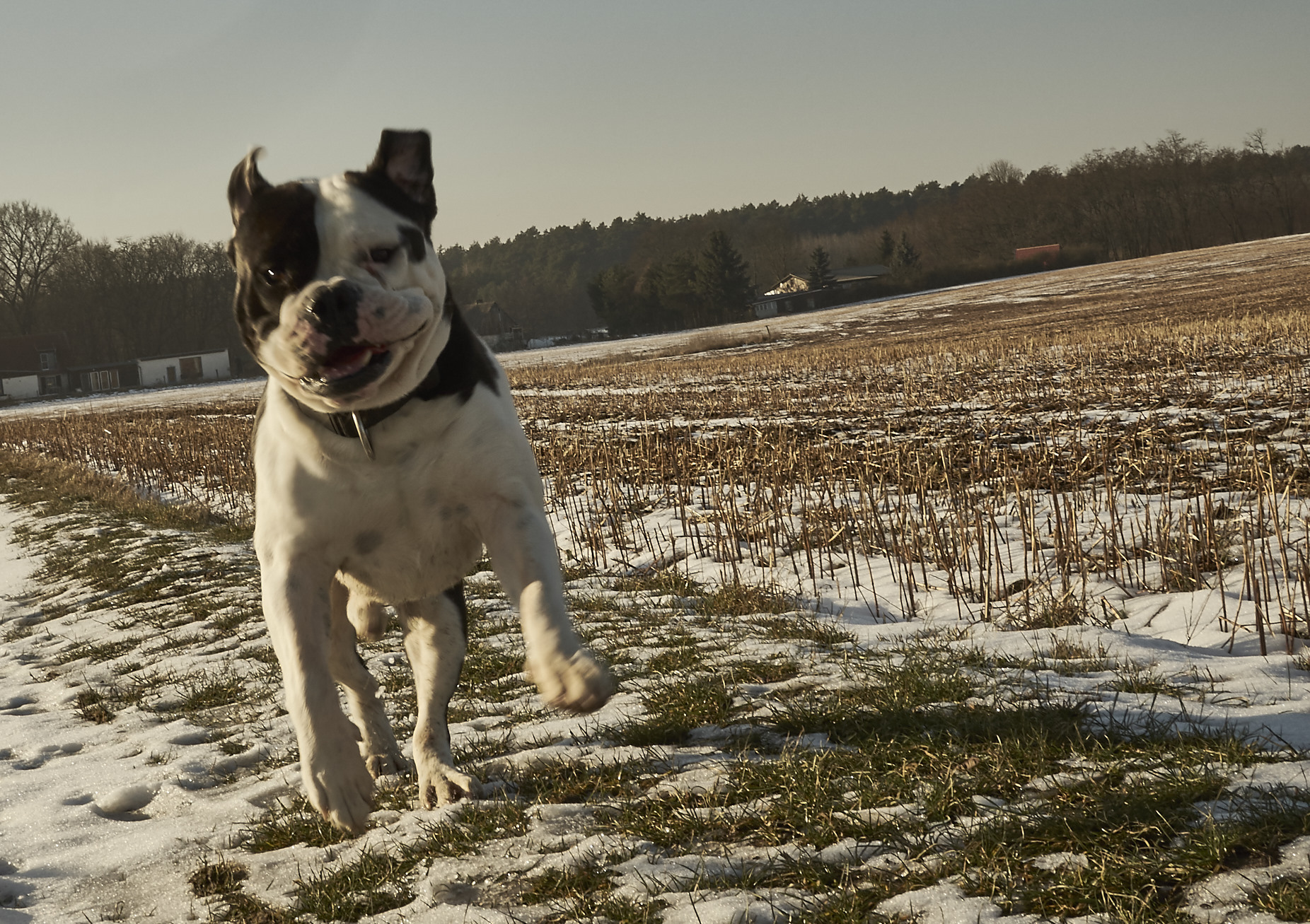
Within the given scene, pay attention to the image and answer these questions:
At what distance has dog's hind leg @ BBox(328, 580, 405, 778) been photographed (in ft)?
12.5

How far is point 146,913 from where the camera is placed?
3074 millimetres

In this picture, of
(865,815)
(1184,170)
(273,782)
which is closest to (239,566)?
(273,782)

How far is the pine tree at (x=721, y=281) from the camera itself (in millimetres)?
79250

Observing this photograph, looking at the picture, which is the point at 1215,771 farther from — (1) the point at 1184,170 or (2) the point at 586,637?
(1) the point at 1184,170

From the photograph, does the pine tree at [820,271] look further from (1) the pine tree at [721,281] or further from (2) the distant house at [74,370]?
(2) the distant house at [74,370]

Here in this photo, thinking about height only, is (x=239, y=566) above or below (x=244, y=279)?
Result: below

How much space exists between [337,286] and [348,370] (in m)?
0.24

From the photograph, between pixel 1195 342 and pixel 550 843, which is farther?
pixel 1195 342

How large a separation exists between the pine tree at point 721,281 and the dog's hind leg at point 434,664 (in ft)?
251

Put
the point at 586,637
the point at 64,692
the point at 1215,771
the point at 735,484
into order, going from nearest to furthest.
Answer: the point at 1215,771
the point at 586,637
the point at 64,692
the point at 735,484

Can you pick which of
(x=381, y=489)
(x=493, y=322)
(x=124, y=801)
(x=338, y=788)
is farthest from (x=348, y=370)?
(x=493, y=322)

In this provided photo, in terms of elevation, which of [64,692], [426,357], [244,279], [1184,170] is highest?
[1184,170]

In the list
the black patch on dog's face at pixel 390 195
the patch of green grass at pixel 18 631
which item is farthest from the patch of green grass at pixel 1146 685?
the patch of green grass at pixel 18 631

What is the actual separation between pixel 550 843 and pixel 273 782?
Answer: 1560mm
